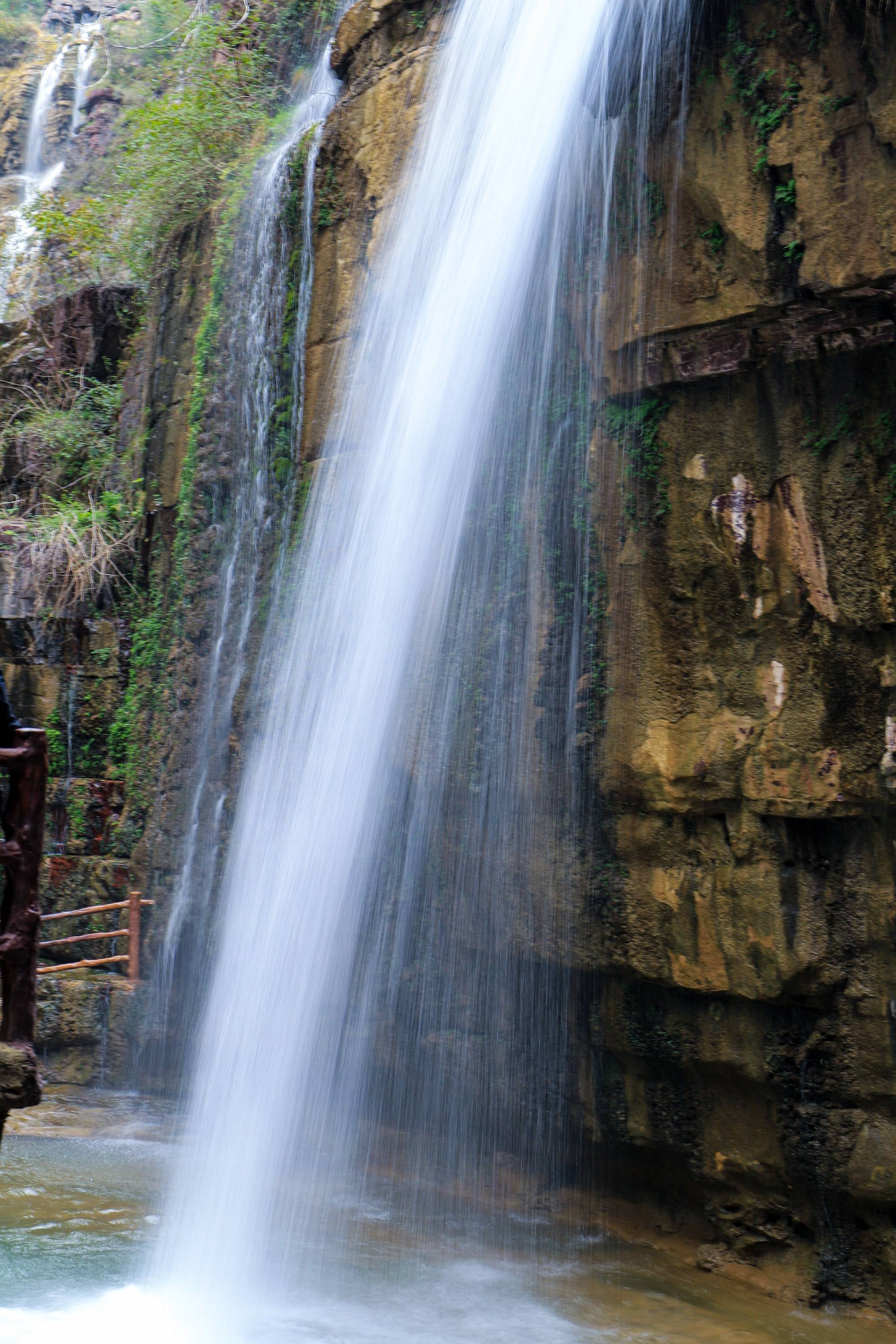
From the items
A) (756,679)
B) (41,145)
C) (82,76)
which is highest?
(82,76)

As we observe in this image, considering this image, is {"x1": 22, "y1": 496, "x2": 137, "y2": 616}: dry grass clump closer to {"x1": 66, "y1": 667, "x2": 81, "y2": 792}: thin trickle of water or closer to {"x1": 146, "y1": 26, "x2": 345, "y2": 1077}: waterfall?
{"x1": 66, "y1": 667, "x2": 81, "y2": 792}: thin trickle of water

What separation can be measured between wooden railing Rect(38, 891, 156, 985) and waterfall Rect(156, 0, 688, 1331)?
2.00 metres

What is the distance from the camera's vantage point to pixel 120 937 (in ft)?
37.0

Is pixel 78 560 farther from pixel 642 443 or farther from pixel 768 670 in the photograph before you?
pixel 768 670

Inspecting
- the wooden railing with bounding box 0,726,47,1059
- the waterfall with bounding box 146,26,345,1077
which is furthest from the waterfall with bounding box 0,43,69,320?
the wooden railing with bounding box 0,726,47,1059

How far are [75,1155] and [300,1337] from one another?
344cm

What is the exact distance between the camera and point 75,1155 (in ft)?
27.8

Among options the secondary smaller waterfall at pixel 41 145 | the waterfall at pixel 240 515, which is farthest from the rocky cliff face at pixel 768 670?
the secondary smaller waterfall at pixel 41 145

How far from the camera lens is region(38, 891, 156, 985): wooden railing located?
35.1 feet

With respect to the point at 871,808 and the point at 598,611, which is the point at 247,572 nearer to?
the point at 598,611

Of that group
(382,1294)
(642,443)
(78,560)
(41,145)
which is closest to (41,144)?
(41,145)

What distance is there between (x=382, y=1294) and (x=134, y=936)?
534cm

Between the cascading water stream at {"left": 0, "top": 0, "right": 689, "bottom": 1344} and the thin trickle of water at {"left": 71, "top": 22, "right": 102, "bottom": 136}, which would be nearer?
the cascading water stream at {"left": 0, "top": 0, "right": 689, "bottom": 1344}

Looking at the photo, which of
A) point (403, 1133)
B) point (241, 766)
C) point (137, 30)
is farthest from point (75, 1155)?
point (137, 30)
